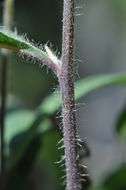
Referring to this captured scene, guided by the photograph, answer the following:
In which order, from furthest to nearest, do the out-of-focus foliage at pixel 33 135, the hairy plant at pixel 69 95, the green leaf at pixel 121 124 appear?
1. the green leaf at pixel 121 124
2. the out-of-focus foliage at pixel 33 135
3. the hairy plant at pixel 69 95

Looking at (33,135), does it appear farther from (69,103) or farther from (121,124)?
(69,103)

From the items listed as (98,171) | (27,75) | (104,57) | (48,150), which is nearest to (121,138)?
(48,150)

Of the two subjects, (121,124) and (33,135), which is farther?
(121,124)

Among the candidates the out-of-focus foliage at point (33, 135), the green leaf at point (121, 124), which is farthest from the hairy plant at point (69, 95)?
the green leaf at point (121, 124)

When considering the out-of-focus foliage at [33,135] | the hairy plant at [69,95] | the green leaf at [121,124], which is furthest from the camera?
the green leaf at [121,124]

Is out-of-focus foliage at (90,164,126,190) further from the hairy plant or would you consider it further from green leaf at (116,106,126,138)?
the hairy plant

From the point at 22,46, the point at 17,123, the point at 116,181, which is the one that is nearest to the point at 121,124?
the point at 116,181

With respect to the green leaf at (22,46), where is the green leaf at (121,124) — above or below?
above

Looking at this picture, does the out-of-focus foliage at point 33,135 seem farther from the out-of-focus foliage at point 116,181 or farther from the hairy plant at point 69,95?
the hairy plant at point 69,95

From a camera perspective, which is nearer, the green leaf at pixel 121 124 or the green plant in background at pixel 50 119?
the green plant in background at pixel 50 119
